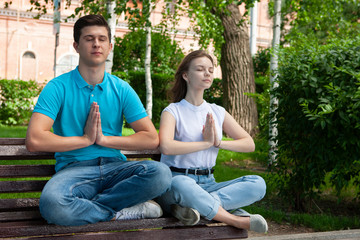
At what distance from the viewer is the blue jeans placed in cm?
266

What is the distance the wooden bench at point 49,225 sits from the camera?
8.77 feet

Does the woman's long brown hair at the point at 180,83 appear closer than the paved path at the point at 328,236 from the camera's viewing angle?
Yes

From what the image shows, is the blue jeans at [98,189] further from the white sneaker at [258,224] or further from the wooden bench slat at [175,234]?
the white sneaker at [258,224]

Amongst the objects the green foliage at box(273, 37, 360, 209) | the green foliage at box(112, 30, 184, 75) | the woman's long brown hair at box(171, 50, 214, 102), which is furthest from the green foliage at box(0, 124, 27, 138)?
the green foliage at box(112, 30, 184, 75)

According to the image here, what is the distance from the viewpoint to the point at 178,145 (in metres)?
3.23

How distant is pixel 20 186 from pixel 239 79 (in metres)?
9.00

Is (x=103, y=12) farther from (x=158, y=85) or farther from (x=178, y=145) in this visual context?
(x=158, y=85)

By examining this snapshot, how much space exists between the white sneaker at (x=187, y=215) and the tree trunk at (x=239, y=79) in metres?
8.77

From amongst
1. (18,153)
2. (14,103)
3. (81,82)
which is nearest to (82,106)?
(81,82)

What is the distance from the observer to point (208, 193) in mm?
3068

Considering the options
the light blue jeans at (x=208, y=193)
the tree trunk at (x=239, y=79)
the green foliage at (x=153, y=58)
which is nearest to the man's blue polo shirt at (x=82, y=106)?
the light blue jeans at (x=208, y=193)

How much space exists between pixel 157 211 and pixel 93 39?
123cm

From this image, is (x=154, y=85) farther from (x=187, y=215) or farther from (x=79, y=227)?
(x=79, y=227)

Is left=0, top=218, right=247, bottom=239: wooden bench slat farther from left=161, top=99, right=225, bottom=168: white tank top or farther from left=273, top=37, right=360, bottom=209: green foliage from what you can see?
left=273, top=37, right=360, bottom=209: green foliage
